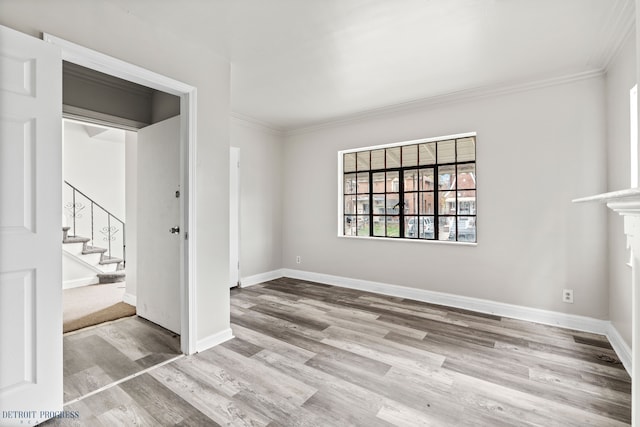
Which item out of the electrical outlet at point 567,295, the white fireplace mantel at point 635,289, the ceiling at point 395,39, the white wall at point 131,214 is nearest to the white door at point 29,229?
the ceiling at point 395,39

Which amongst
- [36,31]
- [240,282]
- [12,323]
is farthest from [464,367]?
[36,31]

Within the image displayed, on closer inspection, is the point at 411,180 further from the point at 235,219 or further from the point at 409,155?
the point at 235,219

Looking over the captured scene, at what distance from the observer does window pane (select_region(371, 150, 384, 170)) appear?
4402 millimetres

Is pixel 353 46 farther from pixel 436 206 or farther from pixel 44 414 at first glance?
pixel 44 414

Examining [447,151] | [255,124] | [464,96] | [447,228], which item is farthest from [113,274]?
[464,96]

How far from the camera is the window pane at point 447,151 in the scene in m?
3.80

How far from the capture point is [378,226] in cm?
443

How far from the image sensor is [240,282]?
14.7ft

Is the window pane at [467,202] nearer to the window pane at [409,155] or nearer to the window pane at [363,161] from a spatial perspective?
the window pane at [409,155]

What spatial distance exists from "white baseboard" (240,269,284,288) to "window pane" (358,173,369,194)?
200cm

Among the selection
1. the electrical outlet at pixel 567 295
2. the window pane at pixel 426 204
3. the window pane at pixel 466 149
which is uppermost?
the window pane at pixel 466 149

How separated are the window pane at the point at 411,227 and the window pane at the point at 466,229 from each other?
566 mm

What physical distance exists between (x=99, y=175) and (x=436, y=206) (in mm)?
6108

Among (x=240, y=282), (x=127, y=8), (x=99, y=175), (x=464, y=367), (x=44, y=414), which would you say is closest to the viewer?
(x=44, y=414)
